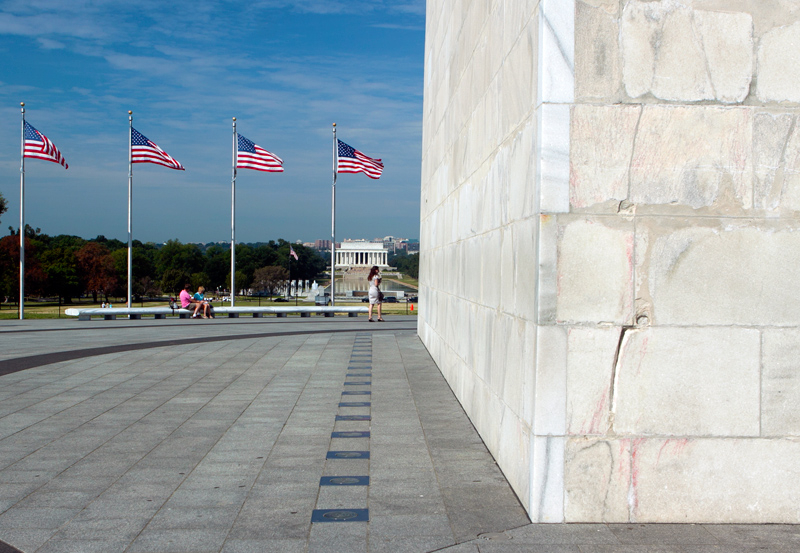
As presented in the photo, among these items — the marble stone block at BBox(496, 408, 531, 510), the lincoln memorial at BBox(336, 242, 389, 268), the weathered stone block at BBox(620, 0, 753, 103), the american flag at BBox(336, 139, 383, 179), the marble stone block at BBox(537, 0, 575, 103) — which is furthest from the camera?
the lincoln memorial at BBox(336, 242, 389, 268)

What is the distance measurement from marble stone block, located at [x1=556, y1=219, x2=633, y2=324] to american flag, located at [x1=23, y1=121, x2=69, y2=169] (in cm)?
2910

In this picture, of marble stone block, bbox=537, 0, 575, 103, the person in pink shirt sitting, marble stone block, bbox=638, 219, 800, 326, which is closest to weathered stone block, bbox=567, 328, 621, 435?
marble stone block, bbox=638, 219, 800, 326

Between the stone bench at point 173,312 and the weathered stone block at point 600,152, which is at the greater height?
the weathered stone block at point 600,152

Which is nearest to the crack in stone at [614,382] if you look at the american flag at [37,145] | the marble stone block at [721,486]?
the marble stone block at [721,486]

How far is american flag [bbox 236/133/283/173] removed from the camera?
29828 mm

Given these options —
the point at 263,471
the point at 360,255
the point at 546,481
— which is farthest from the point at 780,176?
the point at 360,255

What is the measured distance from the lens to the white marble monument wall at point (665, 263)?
5285mm

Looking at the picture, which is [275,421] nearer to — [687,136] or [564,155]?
[564,155]

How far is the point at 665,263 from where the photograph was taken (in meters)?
5.35

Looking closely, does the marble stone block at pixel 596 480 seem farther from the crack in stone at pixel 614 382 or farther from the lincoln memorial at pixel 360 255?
the lincoln memorial at pixel 360 255

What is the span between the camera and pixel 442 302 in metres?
12.6

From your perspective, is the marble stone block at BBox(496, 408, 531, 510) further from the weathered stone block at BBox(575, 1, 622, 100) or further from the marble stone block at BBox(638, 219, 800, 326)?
the weathered stone block at BBox(575, 1, 622, 100)

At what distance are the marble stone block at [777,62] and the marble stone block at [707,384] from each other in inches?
69.3

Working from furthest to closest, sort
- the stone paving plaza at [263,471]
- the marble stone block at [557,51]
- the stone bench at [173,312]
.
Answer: the stone bench at [173,312] → the marble stone block at [557,51] → the stone paving plaza at [263,471]
